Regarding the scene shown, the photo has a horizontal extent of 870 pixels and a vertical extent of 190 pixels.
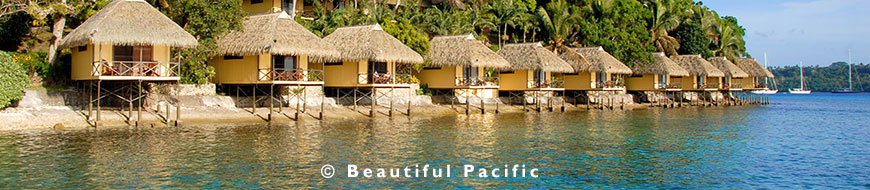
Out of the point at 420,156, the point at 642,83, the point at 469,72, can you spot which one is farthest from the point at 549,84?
the point at 420,156

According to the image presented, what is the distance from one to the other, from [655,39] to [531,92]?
2116 centimetres

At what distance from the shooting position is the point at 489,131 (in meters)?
24.8

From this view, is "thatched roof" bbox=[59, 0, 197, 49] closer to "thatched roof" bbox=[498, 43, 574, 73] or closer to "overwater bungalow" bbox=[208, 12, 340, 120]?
"overwater bungalow" bbox=[208, 12, 340, 120]

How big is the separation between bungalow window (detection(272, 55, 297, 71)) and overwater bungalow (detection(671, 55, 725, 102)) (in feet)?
117

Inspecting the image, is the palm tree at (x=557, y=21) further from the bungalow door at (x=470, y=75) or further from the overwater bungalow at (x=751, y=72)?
the overwater bungalow at (x=751, y=72)

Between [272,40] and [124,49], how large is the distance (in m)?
5.08

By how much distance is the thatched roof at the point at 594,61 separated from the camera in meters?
43.9

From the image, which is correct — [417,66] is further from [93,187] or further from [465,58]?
[93,187]

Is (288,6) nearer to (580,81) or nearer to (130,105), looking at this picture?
(130,105)

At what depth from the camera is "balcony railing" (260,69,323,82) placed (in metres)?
27.4

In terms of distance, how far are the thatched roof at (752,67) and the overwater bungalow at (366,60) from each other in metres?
41.9

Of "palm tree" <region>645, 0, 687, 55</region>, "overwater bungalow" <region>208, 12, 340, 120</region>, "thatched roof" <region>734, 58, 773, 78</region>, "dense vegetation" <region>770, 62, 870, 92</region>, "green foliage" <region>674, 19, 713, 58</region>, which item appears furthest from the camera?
"dense vegetation" <region>770, 62, 870, 92</region>

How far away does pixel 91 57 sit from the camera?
22984 millimetres

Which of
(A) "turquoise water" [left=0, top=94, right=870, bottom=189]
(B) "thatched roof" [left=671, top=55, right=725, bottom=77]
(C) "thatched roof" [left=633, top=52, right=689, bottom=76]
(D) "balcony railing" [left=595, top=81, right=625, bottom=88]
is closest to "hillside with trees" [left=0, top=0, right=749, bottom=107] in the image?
(C) "thatched roof" [left=633, top=52, right=689, bottom=76]
